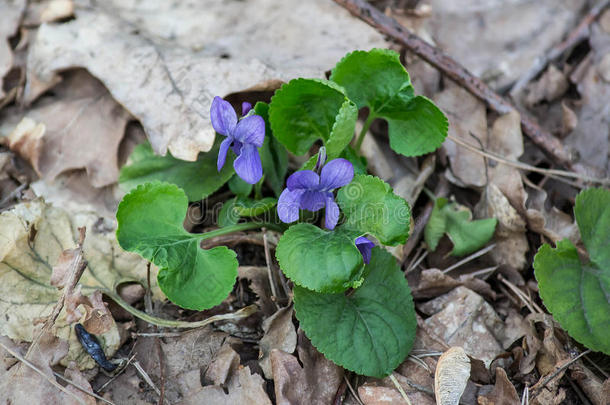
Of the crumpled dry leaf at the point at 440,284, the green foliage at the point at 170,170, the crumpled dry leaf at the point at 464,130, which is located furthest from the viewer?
the crumpled dry leaf at the point at 464,130

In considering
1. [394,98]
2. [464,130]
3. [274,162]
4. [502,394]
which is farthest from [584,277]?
[274,162]

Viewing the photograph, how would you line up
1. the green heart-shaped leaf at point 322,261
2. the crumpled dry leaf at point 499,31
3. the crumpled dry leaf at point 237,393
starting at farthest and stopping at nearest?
the crumpled dry leaf at point 499,31, the crumpled dry leaf at point 237,393, the green heart-shaped leaf at point 322,261

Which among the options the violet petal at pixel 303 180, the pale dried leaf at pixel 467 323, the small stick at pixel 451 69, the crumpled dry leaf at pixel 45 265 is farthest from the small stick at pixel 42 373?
the small stick at pixel 451 69

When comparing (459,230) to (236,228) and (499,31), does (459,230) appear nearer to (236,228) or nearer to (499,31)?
(236,228)

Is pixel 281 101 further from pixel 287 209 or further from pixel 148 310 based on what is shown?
pixel 148 310

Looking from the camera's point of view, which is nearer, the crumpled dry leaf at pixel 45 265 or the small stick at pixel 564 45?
the crumpled dry leaf at pixel 45 265

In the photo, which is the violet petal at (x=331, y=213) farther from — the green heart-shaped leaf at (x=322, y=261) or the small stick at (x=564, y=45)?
the small stick at (x=564, y=45)

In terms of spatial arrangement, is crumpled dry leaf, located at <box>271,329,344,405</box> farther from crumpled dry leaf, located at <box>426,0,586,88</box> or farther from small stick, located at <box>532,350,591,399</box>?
crumpled dry leaf, located at <box>426,0,586,88</box>
